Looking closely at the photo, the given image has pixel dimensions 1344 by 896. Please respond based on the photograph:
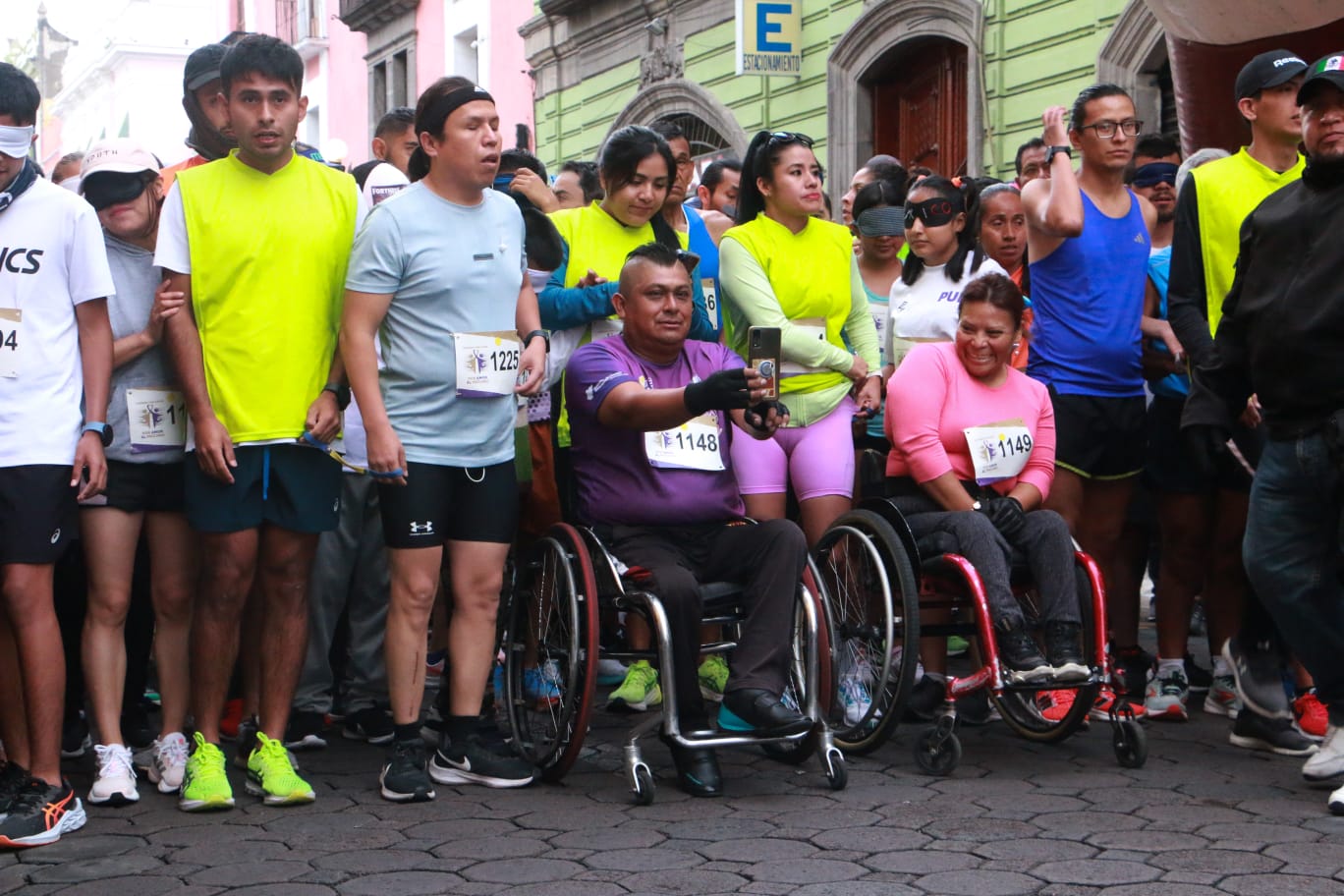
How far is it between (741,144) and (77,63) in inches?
1858

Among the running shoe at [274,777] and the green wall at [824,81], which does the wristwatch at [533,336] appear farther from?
the green wall at [824,81]

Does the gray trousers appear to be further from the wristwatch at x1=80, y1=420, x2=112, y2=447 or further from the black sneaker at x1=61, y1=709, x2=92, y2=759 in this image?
the wristwatch at x1=80, y1=420, x2=112, y2=447

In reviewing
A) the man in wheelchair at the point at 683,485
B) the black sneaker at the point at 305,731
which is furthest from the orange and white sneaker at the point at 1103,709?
the black sneaker at the point at 305,731

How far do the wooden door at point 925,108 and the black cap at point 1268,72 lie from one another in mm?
9049

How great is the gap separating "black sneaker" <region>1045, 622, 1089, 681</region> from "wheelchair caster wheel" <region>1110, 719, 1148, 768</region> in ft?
0.63

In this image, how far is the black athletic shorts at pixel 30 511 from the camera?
14.4 feet

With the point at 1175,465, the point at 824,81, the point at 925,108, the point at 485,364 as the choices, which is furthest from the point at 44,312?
the point at 824,81

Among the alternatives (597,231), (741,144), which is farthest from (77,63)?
(597,231)

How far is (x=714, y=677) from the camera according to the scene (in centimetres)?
594

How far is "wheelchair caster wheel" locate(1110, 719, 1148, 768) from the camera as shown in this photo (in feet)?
16.3

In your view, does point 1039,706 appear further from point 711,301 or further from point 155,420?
point 155,420

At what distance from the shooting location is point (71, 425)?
4.50 m

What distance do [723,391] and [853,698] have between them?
1.15 metres

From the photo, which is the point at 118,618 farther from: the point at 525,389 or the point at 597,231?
the point at 597,231
